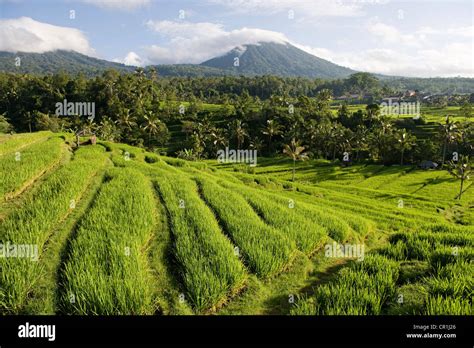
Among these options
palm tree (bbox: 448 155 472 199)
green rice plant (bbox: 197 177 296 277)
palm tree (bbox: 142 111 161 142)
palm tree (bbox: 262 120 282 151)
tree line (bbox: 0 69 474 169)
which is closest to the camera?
green rice plant (bbox: 197 177 296 277)

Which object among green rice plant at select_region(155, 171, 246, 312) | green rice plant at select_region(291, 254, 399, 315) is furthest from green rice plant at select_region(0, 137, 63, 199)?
green rice plant at select_region(291, 254, 399, 315)

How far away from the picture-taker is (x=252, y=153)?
3455 inches

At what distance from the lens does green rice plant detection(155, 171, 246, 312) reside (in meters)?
6.91

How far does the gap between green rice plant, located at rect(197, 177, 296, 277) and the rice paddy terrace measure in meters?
0.04

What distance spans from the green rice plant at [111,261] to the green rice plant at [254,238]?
2.59 meters

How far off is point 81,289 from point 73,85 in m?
115

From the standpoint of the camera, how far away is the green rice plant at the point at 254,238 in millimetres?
8422

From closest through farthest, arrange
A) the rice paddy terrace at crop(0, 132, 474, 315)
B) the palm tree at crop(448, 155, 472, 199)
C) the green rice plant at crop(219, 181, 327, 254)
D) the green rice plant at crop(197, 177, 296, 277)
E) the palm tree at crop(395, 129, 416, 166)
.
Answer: the rice paddy terrace at crop(0, 132, 474, 315) < the green rice plant at crop(197, 177, 296, 277) < the green rice plant at crop(219, 181, 327, 254) < the palm tree at crop(448, 155, 472, 199) < the palm tree at crop(395, 129, 416, 166)

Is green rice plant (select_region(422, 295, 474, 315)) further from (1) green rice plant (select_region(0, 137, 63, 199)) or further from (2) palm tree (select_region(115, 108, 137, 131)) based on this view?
(2) palm tree (select_region(115, 108, 137, 131))

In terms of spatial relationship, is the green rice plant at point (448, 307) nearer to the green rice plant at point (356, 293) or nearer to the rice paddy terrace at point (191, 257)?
the rice paddy terrace at point (191, 257)

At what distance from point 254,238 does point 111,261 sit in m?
4.07

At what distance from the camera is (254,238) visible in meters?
9.48
